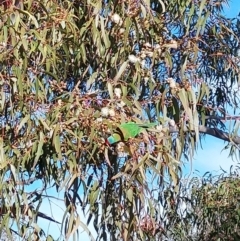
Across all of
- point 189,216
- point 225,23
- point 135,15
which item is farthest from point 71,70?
point 189,216

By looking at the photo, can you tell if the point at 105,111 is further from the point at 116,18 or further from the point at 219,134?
the point at 219,134

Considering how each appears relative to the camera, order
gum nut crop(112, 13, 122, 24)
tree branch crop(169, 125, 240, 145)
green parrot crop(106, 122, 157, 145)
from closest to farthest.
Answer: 1. green parrot crop(106, 122, 157, 145)
2. gum nut crop(112, 13, 122, 24)
3. tree branch crop(169, 125, 240, 145)

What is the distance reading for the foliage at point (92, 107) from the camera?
196 cm

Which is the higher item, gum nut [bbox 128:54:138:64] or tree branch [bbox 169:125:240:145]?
tree branch [bbox 169:125:240:145]

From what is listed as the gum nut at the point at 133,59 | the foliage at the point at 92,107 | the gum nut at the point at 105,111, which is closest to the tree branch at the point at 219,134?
the foliage at the point at 92,107

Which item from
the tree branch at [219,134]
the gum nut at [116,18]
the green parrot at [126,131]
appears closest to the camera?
the green parrot at [126,131]

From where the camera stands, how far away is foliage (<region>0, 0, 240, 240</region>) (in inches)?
77.1

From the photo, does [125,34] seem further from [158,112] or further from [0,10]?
[0,10]

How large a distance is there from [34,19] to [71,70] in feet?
1.22

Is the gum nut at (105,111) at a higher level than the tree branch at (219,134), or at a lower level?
lower

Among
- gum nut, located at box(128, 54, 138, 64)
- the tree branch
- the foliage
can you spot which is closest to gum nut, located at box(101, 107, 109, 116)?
the foliage

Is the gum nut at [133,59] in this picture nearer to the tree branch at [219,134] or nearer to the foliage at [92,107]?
the foliage at [92,107]

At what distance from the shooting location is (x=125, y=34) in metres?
2.21

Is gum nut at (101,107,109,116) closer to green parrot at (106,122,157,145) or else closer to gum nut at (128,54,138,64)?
green parrot at (106,122,157,145)
